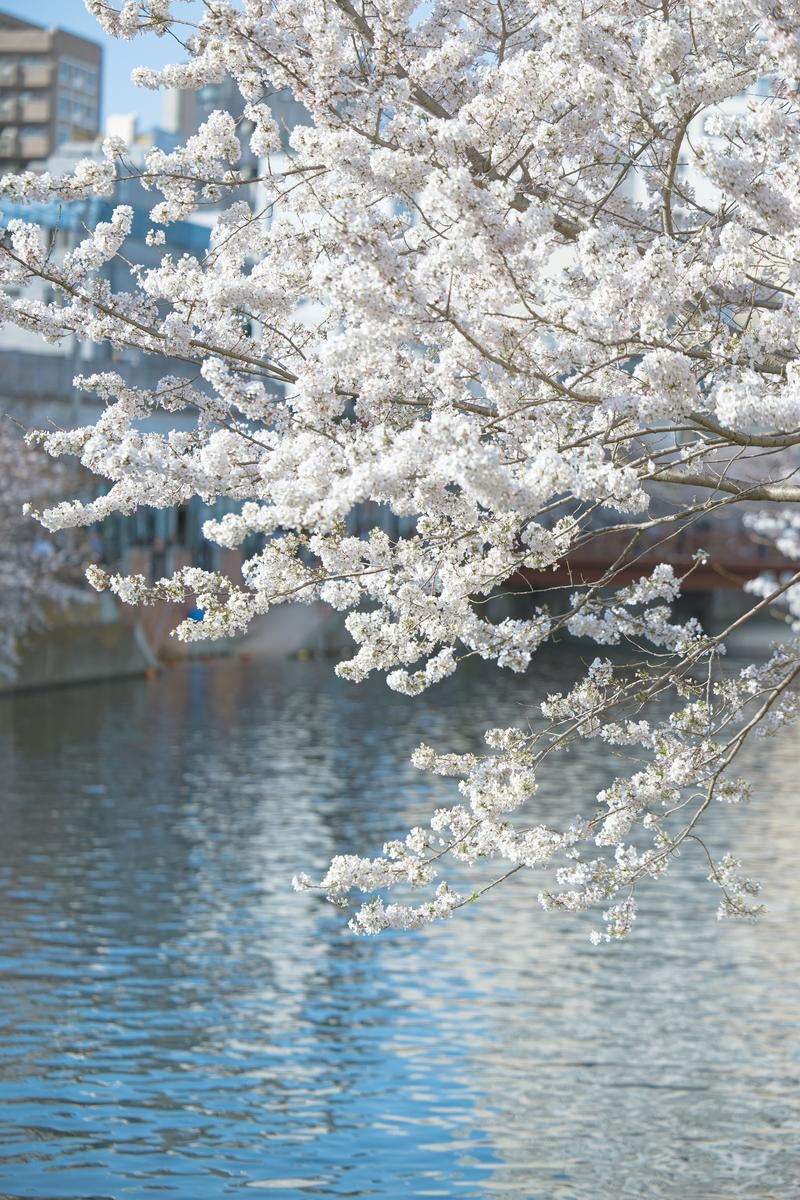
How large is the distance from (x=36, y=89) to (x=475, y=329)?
154 meters

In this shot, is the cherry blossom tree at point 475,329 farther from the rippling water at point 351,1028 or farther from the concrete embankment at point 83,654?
the concrete embankment at point 83,654

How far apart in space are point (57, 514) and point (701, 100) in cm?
332

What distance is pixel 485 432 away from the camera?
932cm

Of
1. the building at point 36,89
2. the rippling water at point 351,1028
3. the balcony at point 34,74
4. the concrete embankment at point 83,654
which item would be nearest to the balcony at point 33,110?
the building at point 36,89

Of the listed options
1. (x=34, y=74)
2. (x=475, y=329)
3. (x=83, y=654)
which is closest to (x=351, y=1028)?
(x=475, y=329)

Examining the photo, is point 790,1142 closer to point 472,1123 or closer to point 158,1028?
point 472,1123

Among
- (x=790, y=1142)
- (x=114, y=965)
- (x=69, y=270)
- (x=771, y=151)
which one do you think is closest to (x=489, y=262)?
(x=771, y=151)

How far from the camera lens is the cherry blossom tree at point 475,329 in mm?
8438

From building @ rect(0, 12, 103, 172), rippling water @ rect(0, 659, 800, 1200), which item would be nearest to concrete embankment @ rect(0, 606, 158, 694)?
rippling water @ rect(0, 659, 800, 1200)

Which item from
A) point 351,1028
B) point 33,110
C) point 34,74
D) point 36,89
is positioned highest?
point 34,74

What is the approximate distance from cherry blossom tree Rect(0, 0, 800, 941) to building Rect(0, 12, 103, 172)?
148215 mm

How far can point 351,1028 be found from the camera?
17.2 metres

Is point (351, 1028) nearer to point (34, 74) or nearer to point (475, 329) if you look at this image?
point (475, 329)

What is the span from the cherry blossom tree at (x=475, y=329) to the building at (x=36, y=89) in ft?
486
